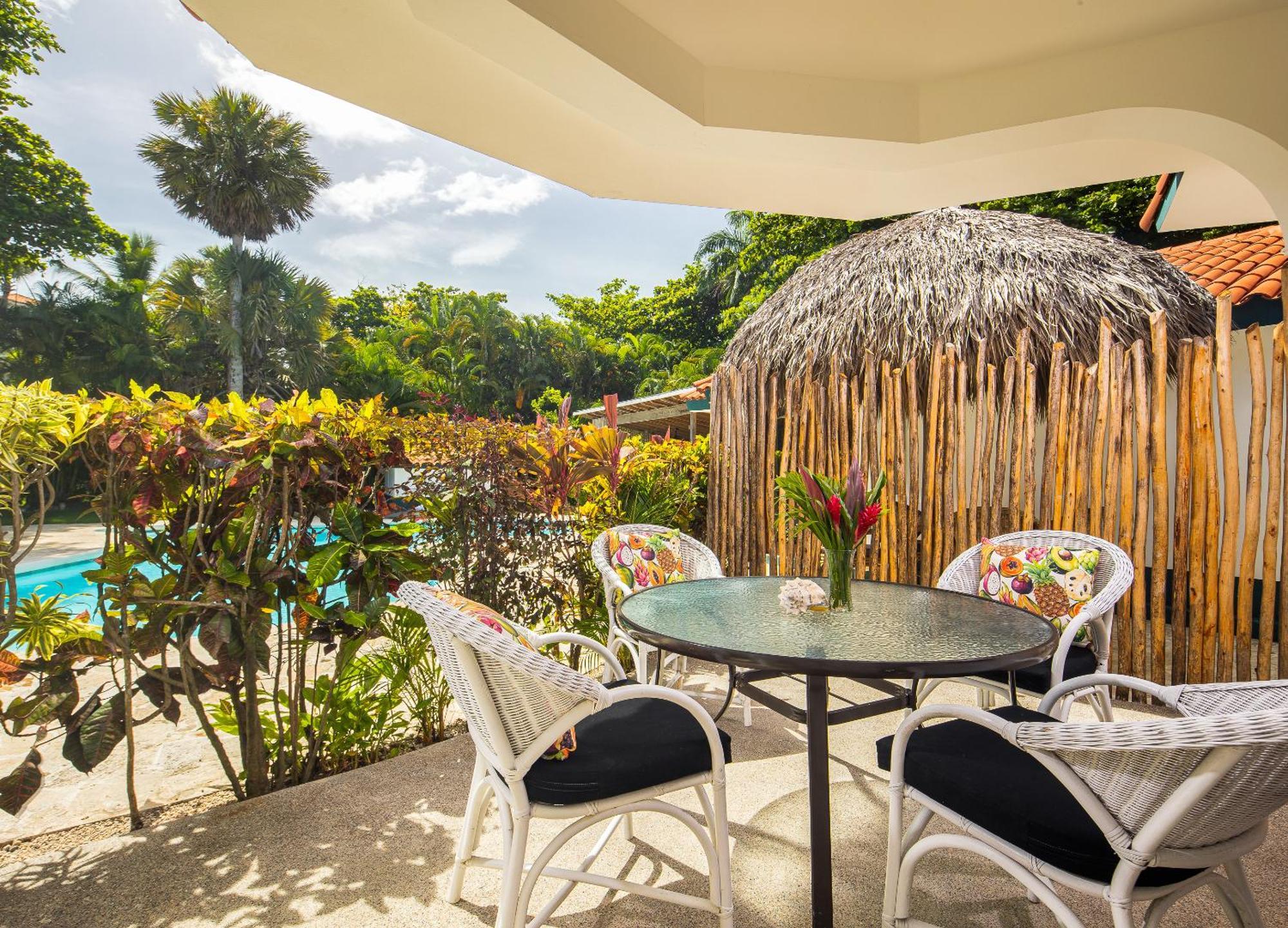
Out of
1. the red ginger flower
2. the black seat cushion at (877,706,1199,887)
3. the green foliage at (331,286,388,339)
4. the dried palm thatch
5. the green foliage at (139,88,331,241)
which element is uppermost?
the green foliage at (139,88,331,241)

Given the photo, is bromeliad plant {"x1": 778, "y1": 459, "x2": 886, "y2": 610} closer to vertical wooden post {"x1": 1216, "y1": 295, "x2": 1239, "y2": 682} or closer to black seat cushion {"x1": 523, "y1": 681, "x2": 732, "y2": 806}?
black seat cushion {"x1": 523, "y1": 681, "x2": 732, "y2": 806}

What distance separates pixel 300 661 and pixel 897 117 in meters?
3.62

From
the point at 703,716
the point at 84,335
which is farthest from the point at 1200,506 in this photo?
the point at 84,335

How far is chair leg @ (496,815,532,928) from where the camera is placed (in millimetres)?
1507

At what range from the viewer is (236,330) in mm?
20188

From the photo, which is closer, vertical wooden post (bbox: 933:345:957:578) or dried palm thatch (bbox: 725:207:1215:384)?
vertical wooden post (bbox: 933:345:957:578)

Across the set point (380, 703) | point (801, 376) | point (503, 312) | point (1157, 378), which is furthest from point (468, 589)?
point (503, 312)

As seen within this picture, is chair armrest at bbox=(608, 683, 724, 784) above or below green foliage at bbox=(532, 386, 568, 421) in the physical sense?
below

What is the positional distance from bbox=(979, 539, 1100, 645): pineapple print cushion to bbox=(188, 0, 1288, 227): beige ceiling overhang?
1.73 m

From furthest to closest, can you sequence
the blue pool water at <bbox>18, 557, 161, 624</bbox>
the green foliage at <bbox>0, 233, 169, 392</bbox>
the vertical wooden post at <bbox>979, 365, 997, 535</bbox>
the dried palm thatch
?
the green foliage at <bbox>0, 233, 169, 392</bbox>
the blue pool water at <bbox>18, 557, 161, 624</bbox>
the dried palm thatch
the vertical wooden post at <bbox>979, 365, 997, 535</bbox>

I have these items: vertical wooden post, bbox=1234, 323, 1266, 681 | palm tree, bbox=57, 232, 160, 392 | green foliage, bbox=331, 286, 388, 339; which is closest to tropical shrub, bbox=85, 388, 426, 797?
vertical wooden post, bbox=1234, 323, 1266, 681

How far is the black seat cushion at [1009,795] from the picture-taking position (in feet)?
4.17

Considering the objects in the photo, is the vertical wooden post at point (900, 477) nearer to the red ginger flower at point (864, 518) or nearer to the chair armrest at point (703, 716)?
the red ginger flower at point (864, 518)

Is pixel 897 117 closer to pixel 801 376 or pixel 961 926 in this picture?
pixel 801 376
